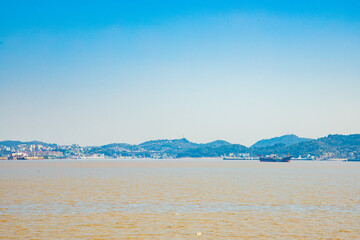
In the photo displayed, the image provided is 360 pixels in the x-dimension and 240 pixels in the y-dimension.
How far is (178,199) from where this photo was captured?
4444 centimetres

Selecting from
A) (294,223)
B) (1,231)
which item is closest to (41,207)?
(1,231)

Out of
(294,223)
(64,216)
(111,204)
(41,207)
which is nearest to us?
(294,223)

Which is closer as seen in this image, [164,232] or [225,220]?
[164,232]

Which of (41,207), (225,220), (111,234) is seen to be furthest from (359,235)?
(41,207)

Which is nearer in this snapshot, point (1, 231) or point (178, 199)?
point (1, 231)

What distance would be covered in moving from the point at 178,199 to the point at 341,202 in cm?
1656

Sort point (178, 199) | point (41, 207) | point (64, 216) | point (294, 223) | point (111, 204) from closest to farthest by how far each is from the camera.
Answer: point (294, 223) → point (64, 216) → point (41, 207) → point (111, 204) → point (178, 199)

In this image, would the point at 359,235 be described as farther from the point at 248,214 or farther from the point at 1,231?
the point at 1,231

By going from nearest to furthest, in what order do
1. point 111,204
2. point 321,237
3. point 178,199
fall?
1. point 321,237
2. point 111,204
3. point 178,199

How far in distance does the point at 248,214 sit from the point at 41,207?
18.3 metres

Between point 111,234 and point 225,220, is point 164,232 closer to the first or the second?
point 111,234

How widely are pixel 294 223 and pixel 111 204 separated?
18249mm

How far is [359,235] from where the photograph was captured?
24594 millimetres

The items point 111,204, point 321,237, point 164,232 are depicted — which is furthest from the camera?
point 111,204
